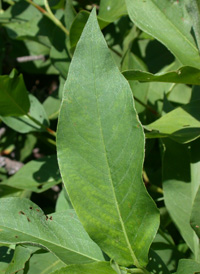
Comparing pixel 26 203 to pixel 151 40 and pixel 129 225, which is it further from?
pixel 151 40

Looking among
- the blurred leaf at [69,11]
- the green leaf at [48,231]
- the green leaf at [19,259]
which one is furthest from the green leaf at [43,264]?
the blurred leaf at [69,11]

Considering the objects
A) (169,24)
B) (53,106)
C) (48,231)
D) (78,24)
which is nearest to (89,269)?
(48,231)

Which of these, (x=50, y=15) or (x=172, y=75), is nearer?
(x=172, y=75)

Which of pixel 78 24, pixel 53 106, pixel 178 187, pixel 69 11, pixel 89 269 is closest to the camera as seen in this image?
pixel 89 269

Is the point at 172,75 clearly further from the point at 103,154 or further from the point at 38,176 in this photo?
the point at 38,176

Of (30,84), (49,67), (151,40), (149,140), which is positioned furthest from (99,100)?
(30,84)

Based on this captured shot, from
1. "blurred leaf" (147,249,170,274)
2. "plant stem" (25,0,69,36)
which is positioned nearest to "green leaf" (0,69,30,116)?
"plant stem" (25,0,69,36)

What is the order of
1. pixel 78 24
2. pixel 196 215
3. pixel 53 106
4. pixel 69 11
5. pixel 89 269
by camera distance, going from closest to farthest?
pixel 89 269 → pixel 196 215 → pixel 78 24 → pixel 69 11 → pixel 53 106

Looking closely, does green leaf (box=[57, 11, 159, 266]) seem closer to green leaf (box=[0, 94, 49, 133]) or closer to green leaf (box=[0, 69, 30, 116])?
green leaf (box=[0, 69, 30, 116])
